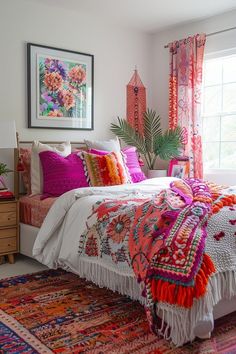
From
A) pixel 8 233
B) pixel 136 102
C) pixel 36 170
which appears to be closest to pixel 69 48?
pixel 136 102

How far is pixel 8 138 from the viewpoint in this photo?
3523mm

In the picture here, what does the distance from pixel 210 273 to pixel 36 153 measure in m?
2.16

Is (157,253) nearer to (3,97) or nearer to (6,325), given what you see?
(6,325)

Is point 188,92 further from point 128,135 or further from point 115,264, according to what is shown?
point 115,264

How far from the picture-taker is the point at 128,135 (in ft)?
15.6

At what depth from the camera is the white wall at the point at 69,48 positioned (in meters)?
3.94

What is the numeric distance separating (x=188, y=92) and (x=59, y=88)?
56.8 inches

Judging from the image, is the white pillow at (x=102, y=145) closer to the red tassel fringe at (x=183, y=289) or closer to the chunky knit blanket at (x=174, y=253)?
the chunky knit blanket at (x=174, y=253)

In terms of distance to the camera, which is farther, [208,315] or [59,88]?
[59,88]

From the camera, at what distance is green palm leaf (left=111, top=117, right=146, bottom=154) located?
187 inches

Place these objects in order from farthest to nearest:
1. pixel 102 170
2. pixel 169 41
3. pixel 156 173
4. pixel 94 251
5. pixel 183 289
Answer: pixel 169 41 < pixel 156 173 < pixel 102 170 < pixel 94 251 < pixel 183 289

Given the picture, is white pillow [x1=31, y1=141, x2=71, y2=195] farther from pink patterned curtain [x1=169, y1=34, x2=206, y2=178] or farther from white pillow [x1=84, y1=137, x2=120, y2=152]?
pink patterned curtain [x1=169, y1=34, x2=206, y2=178]

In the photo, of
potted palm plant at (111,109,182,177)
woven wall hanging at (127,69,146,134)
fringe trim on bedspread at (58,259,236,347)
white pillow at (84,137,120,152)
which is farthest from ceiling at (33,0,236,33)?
fringe trim on bedspread at (58,259,236,347)

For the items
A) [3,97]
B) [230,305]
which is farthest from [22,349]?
[3,97]
